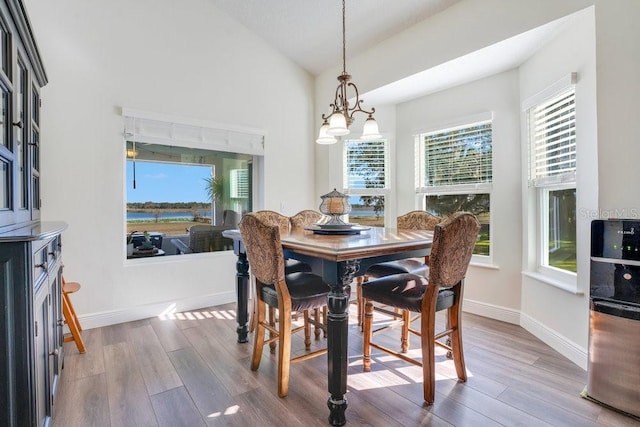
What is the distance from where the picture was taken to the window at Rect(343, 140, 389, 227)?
4.16 m

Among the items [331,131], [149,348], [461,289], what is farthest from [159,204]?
[461,289]

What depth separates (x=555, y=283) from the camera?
2.59 metres

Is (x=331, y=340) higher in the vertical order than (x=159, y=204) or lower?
lower

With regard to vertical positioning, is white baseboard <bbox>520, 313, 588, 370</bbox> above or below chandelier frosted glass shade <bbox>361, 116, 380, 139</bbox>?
below

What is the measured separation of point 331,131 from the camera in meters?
2.30

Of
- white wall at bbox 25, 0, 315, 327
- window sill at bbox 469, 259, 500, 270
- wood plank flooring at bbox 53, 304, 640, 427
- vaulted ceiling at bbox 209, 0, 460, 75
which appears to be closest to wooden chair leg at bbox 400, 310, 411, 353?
wood plank flooring at bbox 53, 304, 640, 427

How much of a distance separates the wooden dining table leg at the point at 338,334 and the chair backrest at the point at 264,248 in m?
0.31

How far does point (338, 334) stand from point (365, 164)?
2830 millimetres

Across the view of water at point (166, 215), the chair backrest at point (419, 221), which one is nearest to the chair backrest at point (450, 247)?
the chair backrest at point (419, 221)

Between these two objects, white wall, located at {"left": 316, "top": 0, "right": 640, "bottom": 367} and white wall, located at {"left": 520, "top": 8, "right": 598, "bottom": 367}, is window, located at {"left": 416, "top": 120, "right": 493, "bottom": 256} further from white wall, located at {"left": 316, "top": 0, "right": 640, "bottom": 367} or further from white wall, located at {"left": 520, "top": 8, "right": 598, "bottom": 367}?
white wall, located at {"left": 520, "top": 8, "right": 598, "bottom": 367}

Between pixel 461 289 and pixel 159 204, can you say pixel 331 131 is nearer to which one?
pixel 461 289

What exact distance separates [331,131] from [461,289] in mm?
1329

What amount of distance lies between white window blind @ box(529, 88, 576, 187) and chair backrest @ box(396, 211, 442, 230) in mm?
903

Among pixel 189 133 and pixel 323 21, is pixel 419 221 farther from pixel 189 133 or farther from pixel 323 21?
pixel 189 133
